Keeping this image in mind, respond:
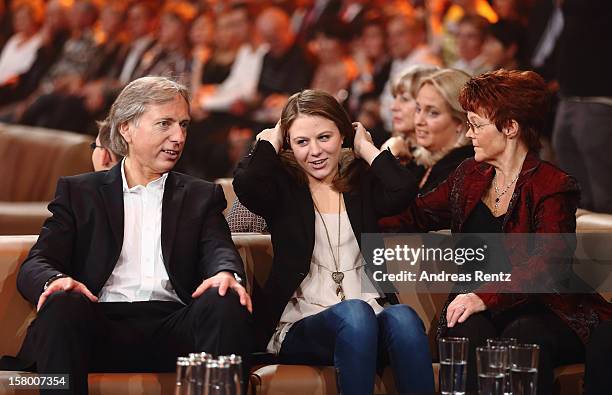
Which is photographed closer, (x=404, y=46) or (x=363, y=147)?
(x=363, y=147)

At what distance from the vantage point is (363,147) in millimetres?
3250

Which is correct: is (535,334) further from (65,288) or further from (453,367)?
(65,288)

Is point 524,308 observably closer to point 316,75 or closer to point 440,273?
point 440,273

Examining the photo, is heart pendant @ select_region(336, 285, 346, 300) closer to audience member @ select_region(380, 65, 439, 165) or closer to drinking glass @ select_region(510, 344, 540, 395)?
drinking glass @ select_region(510, 344, 540, 395)

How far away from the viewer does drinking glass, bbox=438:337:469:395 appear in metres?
2.48

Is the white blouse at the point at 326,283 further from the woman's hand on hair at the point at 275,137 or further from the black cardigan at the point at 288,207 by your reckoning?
the woman's hand on hair at the point at 275,137

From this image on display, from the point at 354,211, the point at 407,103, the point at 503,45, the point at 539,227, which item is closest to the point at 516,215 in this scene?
the point at 539,227

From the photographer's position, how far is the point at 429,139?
3984 mm

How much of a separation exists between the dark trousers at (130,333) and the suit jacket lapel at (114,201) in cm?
20

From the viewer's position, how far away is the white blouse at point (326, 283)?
310cm

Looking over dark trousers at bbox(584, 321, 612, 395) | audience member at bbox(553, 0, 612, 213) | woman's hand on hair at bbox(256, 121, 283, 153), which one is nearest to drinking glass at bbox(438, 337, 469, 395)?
dark trousers at bbox(584, 321, 612, 395)

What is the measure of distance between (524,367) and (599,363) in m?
0.42

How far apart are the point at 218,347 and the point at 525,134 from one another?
114 cm

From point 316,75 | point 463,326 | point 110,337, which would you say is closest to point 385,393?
point 463,326
